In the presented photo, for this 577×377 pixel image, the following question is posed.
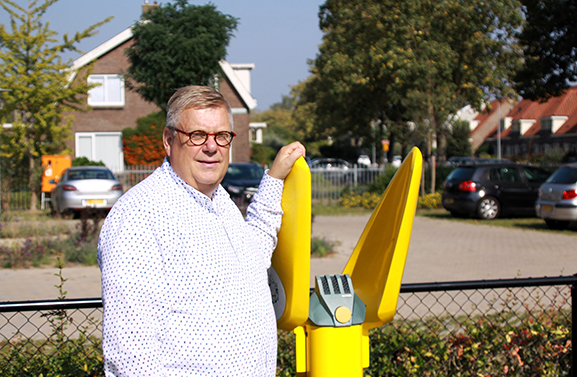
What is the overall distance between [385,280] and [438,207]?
16.2 m

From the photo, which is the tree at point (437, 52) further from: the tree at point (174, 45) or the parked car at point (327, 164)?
the tree at point (174, 45)

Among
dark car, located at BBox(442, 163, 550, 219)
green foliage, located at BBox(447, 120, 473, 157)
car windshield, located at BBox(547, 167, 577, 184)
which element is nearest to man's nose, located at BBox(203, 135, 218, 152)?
car windshield, located at BBox(547, 167, 577, 184)

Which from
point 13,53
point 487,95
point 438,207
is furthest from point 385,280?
point 487,95

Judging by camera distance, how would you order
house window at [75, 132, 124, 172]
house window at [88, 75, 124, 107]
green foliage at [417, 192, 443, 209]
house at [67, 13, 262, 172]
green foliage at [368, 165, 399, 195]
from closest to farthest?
1. green foliage at [417, 192, 443, 209]
2. green foliage at [368, 165, 399, 195]
3. house at [67, 13, 262, 172]
4. house window at [88, 75, 124, 107]
5. house window at [75, 132, 124, 172]

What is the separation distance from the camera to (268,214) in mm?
1911

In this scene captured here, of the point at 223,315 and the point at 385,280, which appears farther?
the point at 385,280

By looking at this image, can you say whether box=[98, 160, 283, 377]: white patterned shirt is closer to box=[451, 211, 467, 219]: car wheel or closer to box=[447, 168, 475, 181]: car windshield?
box=[447, 168, 475, 181]: car windshield

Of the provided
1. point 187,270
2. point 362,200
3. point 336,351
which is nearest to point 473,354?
point 336,351

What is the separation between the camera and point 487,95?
20.0 metres

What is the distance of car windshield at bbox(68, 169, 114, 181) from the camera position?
14.1m

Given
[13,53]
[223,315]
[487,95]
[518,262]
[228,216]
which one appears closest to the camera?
[223,315]

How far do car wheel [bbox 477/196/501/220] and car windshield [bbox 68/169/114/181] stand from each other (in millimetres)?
9823

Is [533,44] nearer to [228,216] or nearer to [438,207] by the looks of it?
[438,207]

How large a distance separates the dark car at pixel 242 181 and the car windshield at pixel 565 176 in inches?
276
